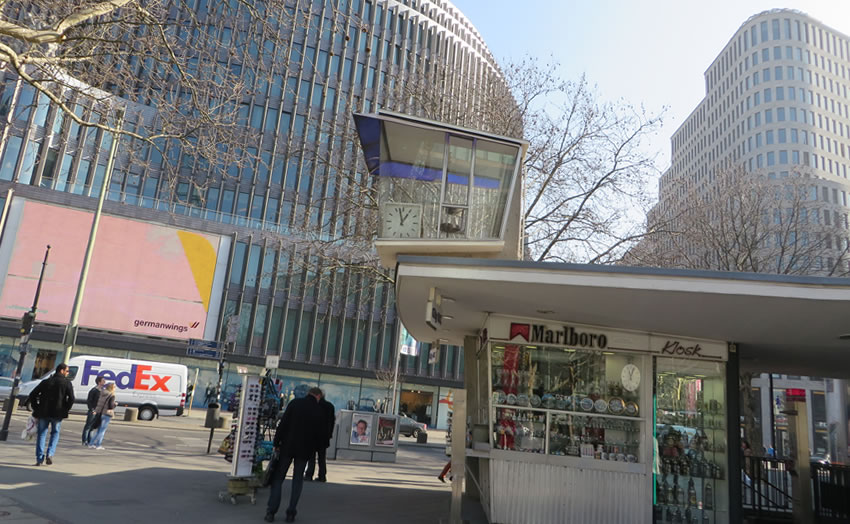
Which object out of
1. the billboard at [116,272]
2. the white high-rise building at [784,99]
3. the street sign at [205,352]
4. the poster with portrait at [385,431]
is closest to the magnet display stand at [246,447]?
the street sign at [205,352]

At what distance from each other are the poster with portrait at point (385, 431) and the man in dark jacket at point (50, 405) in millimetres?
9755

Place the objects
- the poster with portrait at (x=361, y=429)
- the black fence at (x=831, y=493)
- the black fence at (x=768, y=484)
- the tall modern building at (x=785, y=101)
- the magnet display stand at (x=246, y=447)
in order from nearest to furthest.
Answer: the magnet display stand at (x=246, y=447) → the black fence at (x=831, y=493) → the black fence at (x=768, y=484) → the poster with portrait at (x=361, y=429) → the tall modern building at (x=785, y=101)

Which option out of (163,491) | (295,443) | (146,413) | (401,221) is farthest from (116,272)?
(295,443)

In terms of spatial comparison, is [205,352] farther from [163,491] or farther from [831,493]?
[831,493]

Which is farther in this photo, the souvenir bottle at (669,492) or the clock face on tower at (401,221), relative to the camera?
the clock face on tower at (401,221)

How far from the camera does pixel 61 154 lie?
1604 inches

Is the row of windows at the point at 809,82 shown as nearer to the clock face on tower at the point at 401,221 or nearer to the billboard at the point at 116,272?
the billboard at the point at 116,272

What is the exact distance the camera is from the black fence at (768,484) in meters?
13.1

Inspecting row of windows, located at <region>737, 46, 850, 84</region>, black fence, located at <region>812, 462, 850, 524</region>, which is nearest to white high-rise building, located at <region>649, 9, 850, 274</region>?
row of windows, located at <region>737, 46, 850, 84</region>

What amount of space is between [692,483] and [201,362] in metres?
37.9

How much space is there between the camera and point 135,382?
27188 mm

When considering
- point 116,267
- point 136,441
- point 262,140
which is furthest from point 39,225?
point 136,441

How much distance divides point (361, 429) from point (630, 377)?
10.8m

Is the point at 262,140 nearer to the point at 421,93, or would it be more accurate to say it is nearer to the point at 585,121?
the point at 421,93
